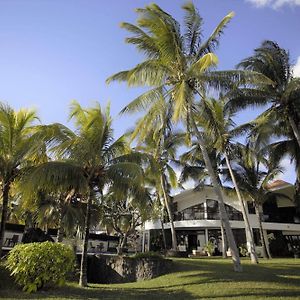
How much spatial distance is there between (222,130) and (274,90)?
3902 millimetres

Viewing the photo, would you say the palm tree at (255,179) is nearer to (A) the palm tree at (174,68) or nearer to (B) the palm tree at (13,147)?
(A) the palm tree at (174,68)

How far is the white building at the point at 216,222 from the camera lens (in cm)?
3059

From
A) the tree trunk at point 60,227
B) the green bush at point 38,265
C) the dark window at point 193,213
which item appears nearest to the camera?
the green bush at point 38,265

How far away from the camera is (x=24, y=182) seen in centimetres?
1218

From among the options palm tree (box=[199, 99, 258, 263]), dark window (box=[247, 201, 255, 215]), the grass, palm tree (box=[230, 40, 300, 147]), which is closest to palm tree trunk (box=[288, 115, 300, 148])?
palm tree (box=[230, 40, 300, 147])

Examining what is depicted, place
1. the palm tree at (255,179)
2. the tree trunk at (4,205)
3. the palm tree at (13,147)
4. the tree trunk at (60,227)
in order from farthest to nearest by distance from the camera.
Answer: the palm tree at (255,179) → the tree trunk at (60,227) → the palm tree at (13,147) → the tree trunk at (4,205)

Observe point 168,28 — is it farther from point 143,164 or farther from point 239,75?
point 143,164

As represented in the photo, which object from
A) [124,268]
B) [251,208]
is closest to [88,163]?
[124,268]

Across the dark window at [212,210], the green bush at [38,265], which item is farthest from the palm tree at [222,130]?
the dark window at [212,210]

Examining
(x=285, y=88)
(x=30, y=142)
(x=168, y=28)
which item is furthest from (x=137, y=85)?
(x=285, y=88)

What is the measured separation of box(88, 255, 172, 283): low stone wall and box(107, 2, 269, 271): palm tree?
4.06 metres

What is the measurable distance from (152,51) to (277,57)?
24.5 ft

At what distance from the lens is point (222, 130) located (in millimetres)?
19438

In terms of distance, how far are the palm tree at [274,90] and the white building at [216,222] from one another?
14.3 m
